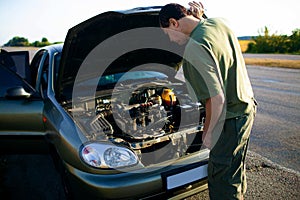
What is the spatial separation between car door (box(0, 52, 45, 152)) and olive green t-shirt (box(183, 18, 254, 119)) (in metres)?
2.03

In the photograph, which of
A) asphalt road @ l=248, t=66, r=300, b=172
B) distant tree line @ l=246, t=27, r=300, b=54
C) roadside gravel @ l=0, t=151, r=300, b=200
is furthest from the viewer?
distant tree line @ l=246, t=27, r=300, b=54

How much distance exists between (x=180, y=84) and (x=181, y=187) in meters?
1.81

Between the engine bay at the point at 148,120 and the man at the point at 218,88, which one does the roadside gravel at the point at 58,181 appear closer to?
the engine bay at the point at 148,120

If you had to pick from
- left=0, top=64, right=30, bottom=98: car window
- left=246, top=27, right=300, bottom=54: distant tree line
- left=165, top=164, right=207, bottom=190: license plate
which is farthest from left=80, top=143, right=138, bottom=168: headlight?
left=246, top=27, right=300, bottom=54: distant tree line

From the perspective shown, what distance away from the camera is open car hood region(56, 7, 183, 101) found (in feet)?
8.60

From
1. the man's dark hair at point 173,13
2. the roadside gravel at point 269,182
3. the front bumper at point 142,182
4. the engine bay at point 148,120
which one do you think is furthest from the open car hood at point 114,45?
the roadside gravel at point 269,182

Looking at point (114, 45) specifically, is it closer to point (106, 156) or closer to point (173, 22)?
point (173, 22)

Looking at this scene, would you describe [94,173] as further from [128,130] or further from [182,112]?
[182,112]

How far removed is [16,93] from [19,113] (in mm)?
284

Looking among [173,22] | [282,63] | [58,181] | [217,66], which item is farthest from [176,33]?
[282,63]

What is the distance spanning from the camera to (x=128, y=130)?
2.79 meters

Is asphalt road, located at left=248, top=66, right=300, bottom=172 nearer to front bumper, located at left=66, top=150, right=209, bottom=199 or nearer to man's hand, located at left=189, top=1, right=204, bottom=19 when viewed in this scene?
front bumper, located at left=66, top=150, right=209, bottom=199

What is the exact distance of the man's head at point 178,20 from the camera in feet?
6.22

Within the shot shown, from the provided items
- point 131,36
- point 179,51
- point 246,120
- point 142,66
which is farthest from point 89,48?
point 246,120
